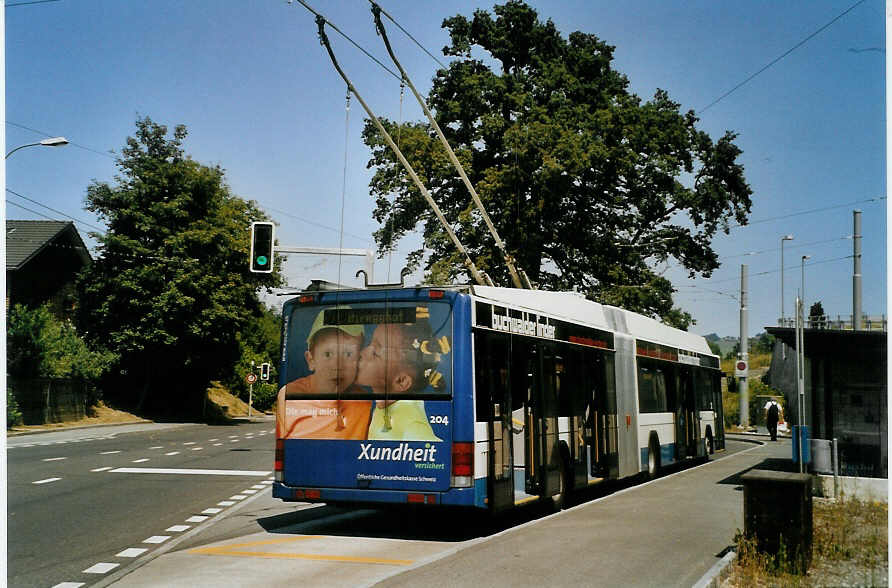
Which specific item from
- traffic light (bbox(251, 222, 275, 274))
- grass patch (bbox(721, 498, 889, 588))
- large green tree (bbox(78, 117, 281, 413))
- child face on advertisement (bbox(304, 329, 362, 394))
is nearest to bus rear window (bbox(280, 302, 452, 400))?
child face on advertisement (bbox(304, 329, 362, 394))

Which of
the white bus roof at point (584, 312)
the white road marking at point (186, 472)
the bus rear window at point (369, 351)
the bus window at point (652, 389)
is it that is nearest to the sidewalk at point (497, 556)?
the bus rear window at point (369, 351)

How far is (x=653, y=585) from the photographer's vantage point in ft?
26.8

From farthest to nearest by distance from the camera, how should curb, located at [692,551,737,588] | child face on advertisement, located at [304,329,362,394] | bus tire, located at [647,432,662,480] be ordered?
bus tire, located at [647,432,662,480] < child face on advertisement, located at [304,329,362,394] < curb, located at [692,551,737,588]

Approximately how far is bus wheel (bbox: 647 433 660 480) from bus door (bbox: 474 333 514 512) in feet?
26.5

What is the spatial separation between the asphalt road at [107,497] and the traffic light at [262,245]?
13.8 ft

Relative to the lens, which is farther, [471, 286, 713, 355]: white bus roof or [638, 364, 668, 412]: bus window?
[638, 364, 668, 412]: bus window

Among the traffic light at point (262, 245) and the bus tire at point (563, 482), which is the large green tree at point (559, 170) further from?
the bus tire at point (563, 482)

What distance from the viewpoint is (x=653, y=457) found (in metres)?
19.7

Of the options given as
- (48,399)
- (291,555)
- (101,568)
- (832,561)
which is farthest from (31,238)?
(832,561)

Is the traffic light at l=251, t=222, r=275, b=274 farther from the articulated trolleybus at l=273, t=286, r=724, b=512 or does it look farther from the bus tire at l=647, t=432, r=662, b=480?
the bus tire at l=647, t=432, r=662, b=480

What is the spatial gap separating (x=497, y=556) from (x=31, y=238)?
44.5 meters

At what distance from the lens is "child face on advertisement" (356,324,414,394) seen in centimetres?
1130

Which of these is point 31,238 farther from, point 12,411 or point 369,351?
point 369,351

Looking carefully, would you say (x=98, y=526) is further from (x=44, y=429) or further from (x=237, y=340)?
(x=237, y=340)
